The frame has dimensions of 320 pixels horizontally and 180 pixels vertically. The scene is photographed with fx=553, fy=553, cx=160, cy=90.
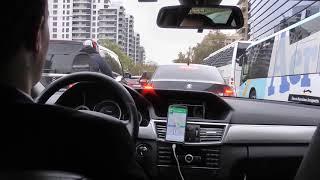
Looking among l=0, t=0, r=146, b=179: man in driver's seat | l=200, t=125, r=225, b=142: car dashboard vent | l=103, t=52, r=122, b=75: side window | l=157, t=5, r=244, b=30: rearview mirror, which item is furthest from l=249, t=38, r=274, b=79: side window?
l=0, t=0, r=146, b=179: man in driver's seat

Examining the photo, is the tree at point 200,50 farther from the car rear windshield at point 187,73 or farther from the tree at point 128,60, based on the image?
the tree at point 128,60

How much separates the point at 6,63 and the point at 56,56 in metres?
7.83

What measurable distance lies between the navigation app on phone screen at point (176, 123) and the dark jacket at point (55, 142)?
9.33 ft

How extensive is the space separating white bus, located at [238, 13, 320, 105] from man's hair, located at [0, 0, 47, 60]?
29.9ft

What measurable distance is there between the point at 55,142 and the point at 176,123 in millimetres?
3008

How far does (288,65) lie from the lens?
607 inches

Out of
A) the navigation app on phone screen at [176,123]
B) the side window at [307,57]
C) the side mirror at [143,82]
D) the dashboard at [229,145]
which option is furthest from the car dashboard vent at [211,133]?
the side window at [307,57]

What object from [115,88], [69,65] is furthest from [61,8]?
[69,65]

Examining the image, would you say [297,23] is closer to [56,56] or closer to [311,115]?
[56,56]

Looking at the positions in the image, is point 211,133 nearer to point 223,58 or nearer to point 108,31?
point 108,31

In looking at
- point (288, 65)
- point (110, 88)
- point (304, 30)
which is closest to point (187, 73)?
point (304, 30)

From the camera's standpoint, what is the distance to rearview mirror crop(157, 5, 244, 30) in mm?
3654

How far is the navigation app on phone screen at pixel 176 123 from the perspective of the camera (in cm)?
433

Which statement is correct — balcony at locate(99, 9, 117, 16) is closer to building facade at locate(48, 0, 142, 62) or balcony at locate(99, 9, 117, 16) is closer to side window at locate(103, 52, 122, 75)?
building facade at locate(48, 0, 142, 62)
